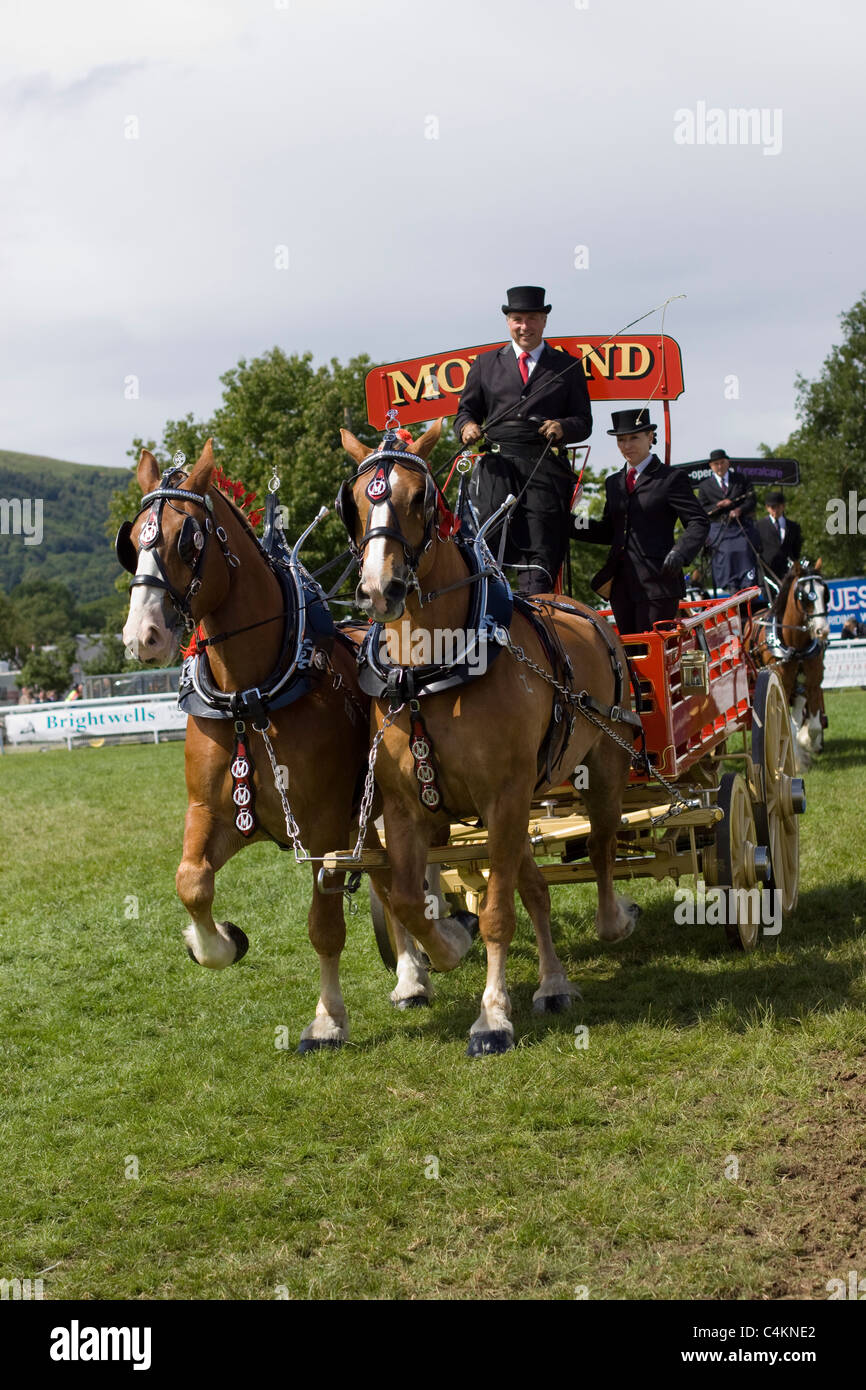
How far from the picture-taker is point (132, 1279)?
3.88 metres

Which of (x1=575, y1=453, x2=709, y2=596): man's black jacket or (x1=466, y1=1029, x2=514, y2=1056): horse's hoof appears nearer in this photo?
(x1=466, y1=1029, x2=514, y2=1056): horse's hoof

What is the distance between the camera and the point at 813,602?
14.0m

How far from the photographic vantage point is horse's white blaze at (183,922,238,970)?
18.1 feet

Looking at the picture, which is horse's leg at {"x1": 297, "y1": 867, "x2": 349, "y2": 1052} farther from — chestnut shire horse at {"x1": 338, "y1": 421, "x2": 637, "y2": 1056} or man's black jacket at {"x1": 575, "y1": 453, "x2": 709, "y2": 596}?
man's black jacket at {"x1": 575, "y1": 453, "x2": 709, "y2": 596}

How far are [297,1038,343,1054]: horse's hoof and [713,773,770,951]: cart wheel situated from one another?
2.12 m

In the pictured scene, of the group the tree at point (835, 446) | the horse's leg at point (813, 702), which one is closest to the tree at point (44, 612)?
the tree at point (835, 446)

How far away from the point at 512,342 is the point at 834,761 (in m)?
8.43

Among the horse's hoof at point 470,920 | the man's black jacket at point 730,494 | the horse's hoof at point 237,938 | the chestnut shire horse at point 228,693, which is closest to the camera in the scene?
the chestnut shire horse at point 228,693

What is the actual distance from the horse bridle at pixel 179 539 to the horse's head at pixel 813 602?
9.95 m

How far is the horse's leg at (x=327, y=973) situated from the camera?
6008 millimetres

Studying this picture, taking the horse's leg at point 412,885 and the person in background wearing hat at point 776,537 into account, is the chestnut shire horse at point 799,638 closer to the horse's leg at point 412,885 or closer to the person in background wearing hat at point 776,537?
the person in background wearing hat at point 776,537

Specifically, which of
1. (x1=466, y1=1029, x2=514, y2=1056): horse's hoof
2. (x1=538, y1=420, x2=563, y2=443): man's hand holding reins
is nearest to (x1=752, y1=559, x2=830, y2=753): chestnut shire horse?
(x1=538, y1=420, x2=563, y2=443): man's hand holding reins
